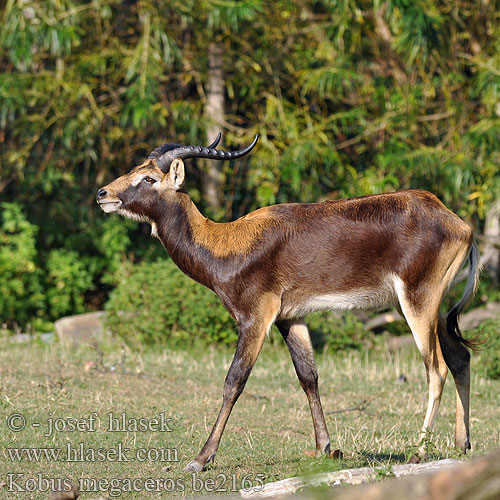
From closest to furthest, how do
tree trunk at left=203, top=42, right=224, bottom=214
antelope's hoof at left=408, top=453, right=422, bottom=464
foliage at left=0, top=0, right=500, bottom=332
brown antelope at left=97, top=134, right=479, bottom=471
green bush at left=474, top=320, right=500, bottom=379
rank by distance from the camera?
antelope's hoof at left=408, top=453, right=422, bottom=464 → brown antelope at left=97, top=134, right=479, bottom=471 → green bush at left=474, top=320, right=500, bottom=379 → foliage at left=0, top=0, right=500, bottom=332 → tree trunk at left=203, top=42, right=224, bottom=214

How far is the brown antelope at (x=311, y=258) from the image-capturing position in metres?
5.89

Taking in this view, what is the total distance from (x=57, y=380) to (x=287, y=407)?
2145mm

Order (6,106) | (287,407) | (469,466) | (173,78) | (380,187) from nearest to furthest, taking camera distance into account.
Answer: (469,466) → (287,407) → (380,187) → (6,106) → (173,78)

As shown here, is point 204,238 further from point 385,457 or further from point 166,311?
point 166,311

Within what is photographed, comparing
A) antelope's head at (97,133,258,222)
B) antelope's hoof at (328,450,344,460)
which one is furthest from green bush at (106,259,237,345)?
antelope's hoof at (328,450,344,460)

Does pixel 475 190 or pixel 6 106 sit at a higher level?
pixel 6 106

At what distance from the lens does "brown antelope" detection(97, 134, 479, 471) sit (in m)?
5.89

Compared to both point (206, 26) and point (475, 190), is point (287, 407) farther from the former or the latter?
point (206, 26)

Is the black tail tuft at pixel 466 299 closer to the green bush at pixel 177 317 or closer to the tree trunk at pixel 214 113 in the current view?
the green bush at pixel 177 317

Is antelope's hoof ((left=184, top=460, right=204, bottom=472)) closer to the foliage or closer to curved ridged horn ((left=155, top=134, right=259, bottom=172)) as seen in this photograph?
curved ridged horn ((left=155, top=134, right=259, bottom=172))

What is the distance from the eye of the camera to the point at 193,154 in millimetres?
6199

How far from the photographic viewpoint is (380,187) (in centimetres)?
1174

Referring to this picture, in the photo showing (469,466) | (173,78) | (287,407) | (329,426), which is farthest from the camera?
(173,78)

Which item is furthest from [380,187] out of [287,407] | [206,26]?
[287,407]
